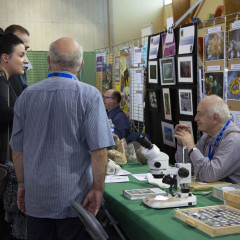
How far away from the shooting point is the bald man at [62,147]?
1.74 metres

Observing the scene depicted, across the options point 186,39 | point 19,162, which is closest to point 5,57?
point 19,162

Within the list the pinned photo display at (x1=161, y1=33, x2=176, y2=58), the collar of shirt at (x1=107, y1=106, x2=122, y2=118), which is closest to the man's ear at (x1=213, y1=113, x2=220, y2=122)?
the pinned photo display at (x1=161, y1=33, x2=176, y2=58)

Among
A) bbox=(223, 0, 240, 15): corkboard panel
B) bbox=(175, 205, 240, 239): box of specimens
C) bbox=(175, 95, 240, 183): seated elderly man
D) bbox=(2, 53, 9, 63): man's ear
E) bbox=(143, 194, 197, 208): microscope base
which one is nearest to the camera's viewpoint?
bbox=(175, 205, 240, 239): box of specimens

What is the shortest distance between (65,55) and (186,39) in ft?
6.56

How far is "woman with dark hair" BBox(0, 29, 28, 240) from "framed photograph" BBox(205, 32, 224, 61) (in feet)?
5.31

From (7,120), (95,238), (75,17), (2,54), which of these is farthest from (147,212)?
(75,17)

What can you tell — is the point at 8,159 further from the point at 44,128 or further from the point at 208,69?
the point at 208,69

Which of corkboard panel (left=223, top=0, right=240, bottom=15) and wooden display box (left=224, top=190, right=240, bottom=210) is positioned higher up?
corkboard panel (left=223, top=0, right=240, bottom=15)

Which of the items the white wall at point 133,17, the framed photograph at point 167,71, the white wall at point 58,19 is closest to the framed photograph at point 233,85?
the framed photograph at point 167,71

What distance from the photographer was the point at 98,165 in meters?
1.76

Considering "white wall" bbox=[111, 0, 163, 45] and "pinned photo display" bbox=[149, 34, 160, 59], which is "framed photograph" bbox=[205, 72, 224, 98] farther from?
"white wall" bbox=[111, 0, 163, 45]

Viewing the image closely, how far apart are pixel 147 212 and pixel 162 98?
240cm

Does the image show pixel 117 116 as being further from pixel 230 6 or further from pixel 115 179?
pixel 230 6

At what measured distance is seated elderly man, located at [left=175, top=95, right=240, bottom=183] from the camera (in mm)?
2375
